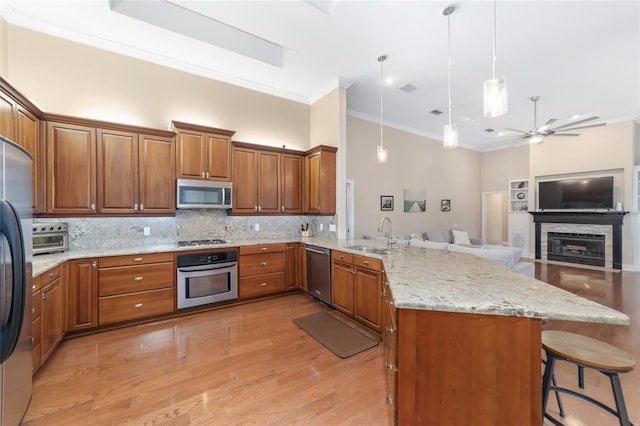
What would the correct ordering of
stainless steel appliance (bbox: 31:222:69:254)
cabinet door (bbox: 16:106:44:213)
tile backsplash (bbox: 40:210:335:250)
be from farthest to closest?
1. tile backsplash (bbox: 40:210:335:250)
2. stainless steel appliance (bbox: 31:222:69:254)
3. cabinet door (bbox: 16:106:44:213)

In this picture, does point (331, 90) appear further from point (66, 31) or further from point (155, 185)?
point (66, 31)

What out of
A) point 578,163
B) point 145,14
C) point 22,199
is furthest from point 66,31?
point 578,163

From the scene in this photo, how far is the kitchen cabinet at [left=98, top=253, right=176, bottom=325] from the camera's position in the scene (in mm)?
2932

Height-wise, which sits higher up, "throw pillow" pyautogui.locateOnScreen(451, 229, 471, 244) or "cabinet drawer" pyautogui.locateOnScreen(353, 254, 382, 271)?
"cabinet drawer" pyautogui.locateOnScreen(353, 254, 382, 271)

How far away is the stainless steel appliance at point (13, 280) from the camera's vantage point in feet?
4.37

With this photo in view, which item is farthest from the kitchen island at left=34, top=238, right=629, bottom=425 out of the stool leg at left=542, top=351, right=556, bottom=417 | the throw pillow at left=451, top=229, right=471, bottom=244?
the throw pillow at left=451, top=229, right=471, bottom=244

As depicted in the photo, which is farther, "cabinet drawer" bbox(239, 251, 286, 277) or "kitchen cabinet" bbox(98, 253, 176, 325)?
"cabinet drawer" bbox(239, 251, 286, 277)

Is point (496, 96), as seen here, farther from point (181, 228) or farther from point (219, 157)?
point (181, 228)

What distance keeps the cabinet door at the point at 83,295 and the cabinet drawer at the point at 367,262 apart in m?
2.98

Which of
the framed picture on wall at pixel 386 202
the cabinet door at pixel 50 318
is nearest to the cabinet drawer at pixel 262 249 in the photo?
the cabinet door at pixel 50 318

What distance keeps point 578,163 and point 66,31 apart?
1055cm

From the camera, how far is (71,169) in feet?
9.82

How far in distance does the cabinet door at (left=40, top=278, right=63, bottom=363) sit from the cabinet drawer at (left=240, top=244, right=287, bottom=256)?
6.29ft

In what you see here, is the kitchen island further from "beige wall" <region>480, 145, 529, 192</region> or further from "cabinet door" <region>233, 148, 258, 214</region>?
"beige wall" <region>480, 145, 529, 192</region>
